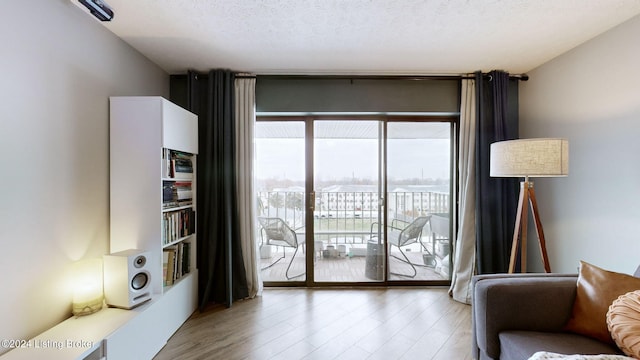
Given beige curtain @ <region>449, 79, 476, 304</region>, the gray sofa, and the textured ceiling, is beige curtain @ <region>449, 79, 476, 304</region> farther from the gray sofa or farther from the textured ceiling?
the gray sofa

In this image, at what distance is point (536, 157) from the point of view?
1.70 metres

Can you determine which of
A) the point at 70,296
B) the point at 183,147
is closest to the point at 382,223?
the point at 183,147

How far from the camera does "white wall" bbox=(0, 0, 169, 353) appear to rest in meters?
1.27

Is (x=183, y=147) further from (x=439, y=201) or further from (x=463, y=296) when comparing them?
(x=463, y=296)

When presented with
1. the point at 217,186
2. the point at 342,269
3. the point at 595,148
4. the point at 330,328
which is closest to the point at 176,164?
the point at 217,186

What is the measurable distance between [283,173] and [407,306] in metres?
1.90

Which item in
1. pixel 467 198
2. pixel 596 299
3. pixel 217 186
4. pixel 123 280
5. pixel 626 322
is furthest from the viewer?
pixel 467 198

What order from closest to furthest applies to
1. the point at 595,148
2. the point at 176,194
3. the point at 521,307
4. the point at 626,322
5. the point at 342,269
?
the point at 626,322
the point at 521,307
the point at 595,148
the point at 176,194
the point at 342,269

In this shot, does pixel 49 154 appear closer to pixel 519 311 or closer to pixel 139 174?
pixel 139 174

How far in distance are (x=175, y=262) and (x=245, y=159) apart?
1.13 m

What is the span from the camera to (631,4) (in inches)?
63.3

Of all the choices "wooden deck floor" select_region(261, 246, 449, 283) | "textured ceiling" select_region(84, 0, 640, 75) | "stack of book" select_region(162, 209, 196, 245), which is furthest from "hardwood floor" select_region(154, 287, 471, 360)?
"textured ceiling" select_region(84, 0, 640, 75)

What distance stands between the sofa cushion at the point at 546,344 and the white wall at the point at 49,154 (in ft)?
8.45

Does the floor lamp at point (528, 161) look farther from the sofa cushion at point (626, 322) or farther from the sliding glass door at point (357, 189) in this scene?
the sliding glass door at point (357, 189)
